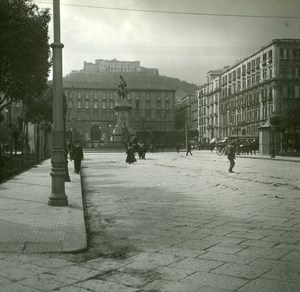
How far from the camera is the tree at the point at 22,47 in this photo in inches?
768

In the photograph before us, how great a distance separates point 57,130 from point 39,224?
9.42 ft

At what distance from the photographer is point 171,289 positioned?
4137 mm

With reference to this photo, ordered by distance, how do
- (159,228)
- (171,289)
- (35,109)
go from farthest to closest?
1. (35,109)
2. (159,228)
3. (171,289)

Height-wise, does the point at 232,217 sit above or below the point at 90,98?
below

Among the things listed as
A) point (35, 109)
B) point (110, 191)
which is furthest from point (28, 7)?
point (35, 109)

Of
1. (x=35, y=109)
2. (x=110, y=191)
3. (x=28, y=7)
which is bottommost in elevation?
(x=110, y=191)

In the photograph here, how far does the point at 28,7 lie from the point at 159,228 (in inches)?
657

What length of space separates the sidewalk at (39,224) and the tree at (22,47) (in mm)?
10132

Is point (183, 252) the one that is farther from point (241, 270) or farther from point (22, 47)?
point (22, 47)

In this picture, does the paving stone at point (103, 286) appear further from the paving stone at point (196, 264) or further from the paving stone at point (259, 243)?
the paving stone at point (259, 243)

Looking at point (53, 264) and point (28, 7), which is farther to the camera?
point (28, 7)

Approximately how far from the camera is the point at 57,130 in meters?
9.70

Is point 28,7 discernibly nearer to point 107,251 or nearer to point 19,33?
point 19,33

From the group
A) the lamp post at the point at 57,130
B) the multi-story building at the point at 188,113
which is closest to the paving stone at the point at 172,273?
the lamp post at the point at 57,130
